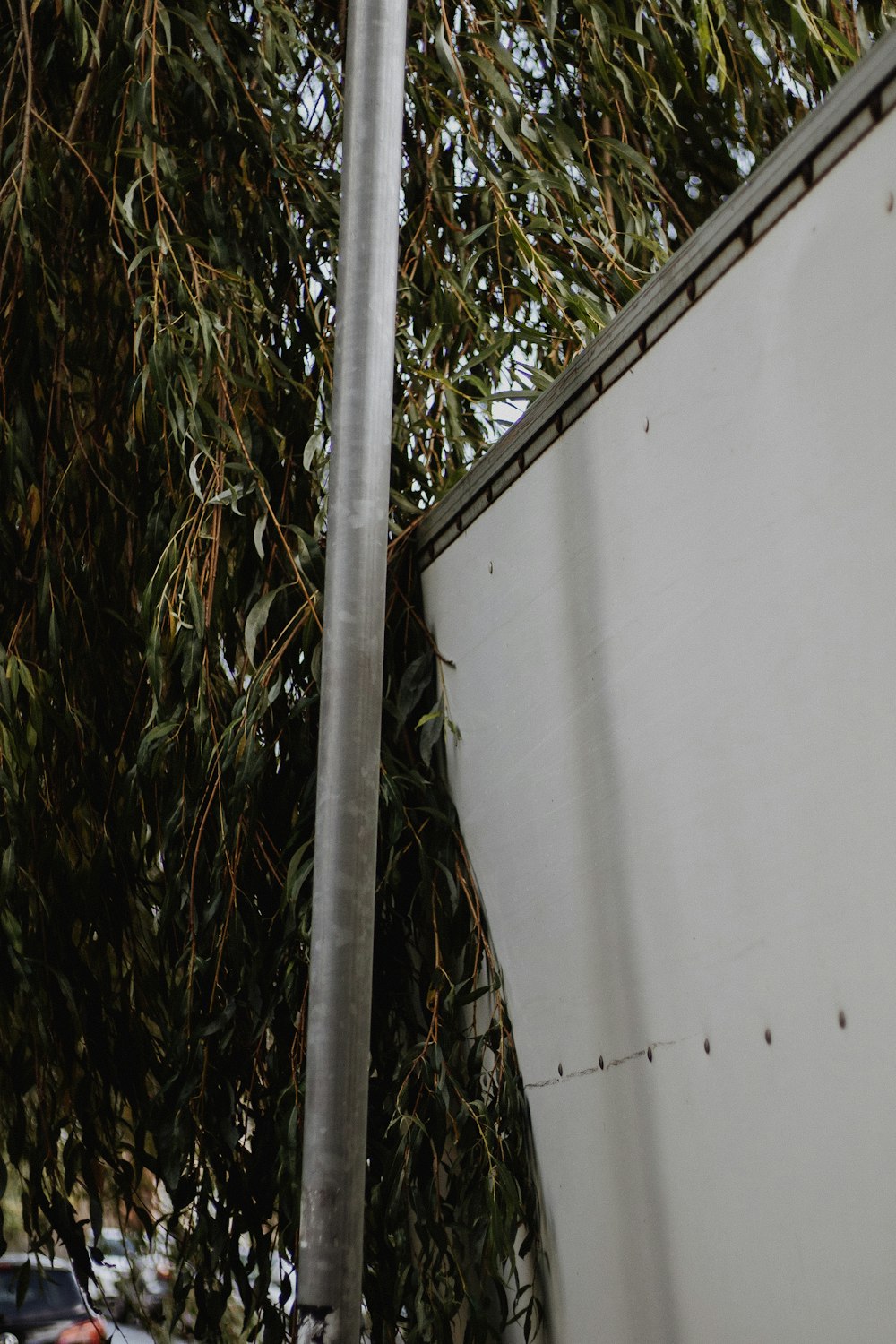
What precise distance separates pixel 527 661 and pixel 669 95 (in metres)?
1.29

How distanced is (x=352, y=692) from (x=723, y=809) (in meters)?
0.37

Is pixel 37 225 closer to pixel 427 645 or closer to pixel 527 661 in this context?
pixel 427 645

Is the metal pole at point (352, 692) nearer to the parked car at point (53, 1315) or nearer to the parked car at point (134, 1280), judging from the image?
the parked car at point (134, 1280)

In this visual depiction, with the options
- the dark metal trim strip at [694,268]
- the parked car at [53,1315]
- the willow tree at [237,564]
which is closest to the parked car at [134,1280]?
the parked car at [53,1315]

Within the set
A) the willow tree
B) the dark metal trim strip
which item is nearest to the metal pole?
Answer: the dark metal trim strip

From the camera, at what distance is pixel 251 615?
1827mm

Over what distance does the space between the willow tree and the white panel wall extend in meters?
0.20

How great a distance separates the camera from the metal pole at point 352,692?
125 cm

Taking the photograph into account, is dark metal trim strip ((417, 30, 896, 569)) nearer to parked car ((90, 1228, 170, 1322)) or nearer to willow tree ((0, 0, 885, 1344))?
willow tree ((0, 0, 885, 1344))

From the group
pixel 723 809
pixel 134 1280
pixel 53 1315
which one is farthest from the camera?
pixel 53 1315

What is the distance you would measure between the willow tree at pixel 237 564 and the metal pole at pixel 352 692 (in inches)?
15.8

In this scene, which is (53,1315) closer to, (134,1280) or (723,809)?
(134,1280)

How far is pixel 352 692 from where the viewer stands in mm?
1370

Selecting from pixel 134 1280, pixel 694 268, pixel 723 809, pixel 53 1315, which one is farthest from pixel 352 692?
pixel 53 1315
